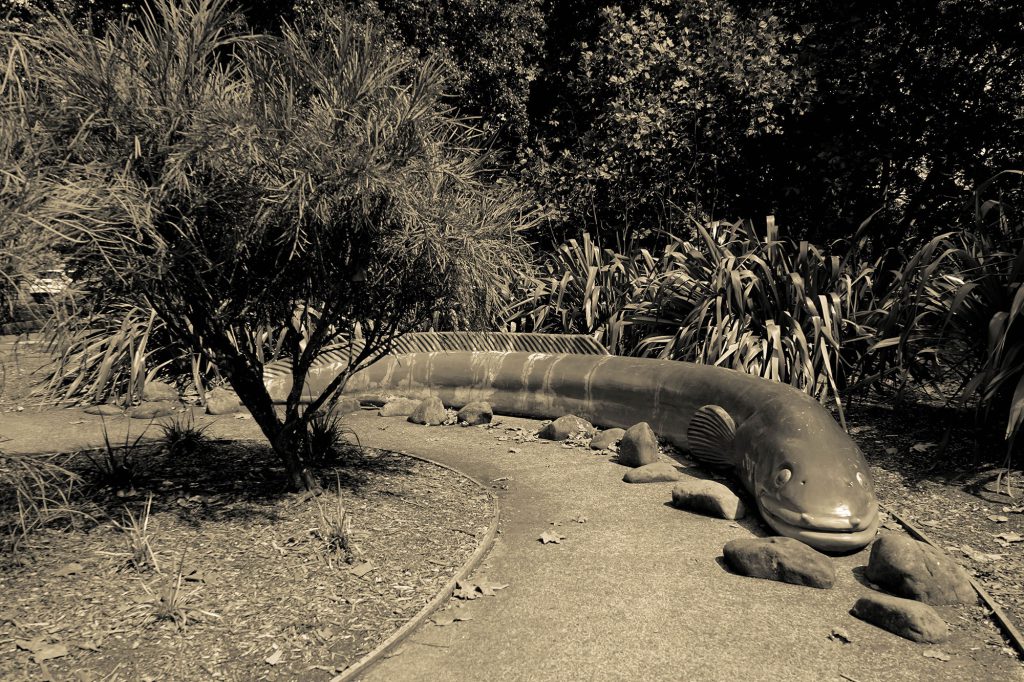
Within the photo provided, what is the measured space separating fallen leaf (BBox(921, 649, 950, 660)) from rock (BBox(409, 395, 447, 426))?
493 cm

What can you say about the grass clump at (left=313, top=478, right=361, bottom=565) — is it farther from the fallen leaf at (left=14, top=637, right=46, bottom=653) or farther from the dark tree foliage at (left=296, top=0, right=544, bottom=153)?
the dark tree foliage at (left=296, top=0, right=544, bottom=153)

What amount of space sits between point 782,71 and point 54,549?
34.7ft

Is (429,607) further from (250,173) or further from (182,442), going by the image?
(182,442)

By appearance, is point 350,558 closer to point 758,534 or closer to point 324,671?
point 324,671

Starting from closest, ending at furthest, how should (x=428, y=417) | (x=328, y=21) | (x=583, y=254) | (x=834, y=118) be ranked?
(x=328, y=21)
(x=428, y=417)
(x=583, y=254)
(x=834, y=118)

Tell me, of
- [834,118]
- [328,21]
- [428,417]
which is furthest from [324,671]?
[834,118]

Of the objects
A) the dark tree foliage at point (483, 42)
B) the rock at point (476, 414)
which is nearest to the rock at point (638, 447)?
the rock at point (476, 414)

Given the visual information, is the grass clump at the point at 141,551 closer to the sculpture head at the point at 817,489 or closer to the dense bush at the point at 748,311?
the sculpture head at the point at 817,489

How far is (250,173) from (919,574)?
3941 mm

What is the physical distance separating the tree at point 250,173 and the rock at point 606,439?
8.04 feet

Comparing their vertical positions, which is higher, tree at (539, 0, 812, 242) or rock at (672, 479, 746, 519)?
tree at (539, 0, 812, 242)

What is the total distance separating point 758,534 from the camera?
484 cm

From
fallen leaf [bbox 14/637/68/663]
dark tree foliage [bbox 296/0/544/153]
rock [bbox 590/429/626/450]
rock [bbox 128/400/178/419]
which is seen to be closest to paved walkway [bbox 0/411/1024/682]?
fallen leaf [bbox 14/637/68/663]

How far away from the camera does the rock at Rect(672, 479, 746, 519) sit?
5086 millimetres
